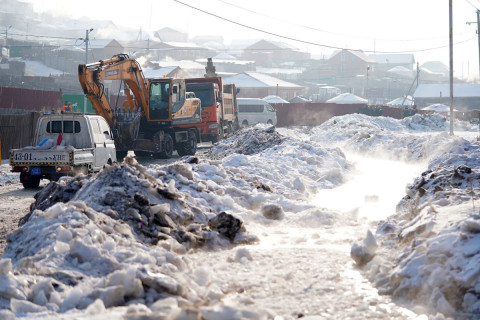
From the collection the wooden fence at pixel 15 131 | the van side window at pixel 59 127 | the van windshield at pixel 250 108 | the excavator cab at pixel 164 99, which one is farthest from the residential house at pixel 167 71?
the van side window at pixel 59 127

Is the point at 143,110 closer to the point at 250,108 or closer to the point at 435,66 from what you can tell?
the point at 250,108

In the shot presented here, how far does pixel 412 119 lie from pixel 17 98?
97.7 ft

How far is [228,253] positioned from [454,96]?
312 feet

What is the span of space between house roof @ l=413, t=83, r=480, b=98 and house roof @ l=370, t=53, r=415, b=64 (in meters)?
42.1

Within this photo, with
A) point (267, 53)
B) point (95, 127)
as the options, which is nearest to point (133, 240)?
point (95, 127)

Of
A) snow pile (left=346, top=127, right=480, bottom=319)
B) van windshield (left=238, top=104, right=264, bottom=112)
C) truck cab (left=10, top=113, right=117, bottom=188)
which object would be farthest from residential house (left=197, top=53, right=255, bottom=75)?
snow pile (left=346, top=127, right=480, bottom=319)

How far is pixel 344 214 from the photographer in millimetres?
12156

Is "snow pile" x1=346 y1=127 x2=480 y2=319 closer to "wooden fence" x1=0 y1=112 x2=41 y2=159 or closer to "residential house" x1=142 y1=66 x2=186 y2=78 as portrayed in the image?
"wooden fence" x1=0 y1=112 x2=41 y2=159

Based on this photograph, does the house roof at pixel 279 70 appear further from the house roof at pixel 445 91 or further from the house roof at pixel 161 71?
the house roof at pixel 161 71

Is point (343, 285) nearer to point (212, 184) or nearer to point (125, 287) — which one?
point (125, 287)

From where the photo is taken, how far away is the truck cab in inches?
680

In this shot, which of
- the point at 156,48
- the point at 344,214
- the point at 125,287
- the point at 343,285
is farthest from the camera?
the point at 156,48

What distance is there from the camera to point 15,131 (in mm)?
27281

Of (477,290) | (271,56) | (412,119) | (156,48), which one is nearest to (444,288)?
(477,290)
